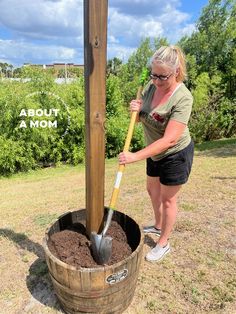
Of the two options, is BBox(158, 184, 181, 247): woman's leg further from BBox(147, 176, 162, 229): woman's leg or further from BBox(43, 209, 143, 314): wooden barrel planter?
BBox(43, 209, 143, 314): wooden barrel planter

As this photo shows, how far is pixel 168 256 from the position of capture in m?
3.23

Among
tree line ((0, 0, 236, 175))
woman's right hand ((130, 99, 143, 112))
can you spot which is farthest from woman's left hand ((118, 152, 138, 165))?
tree line ((0, 0, 236, 175))

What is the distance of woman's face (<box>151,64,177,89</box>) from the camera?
241cm

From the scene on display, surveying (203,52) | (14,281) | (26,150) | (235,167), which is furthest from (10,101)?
(203,52)

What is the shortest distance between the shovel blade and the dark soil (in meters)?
0.04

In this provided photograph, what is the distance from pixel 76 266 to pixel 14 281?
96 centimetres

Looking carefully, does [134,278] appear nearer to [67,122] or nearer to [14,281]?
[14,281]

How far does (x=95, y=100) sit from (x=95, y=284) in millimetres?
1208

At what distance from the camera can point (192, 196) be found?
4.73m

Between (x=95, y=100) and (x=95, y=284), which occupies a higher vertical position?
(x=95, y=100)

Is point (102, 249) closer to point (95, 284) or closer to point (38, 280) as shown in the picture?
point (95, 284)

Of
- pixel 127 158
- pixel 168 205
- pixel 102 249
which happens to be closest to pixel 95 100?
pixel 127 158

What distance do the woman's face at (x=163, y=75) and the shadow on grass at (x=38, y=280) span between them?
188 centimetres

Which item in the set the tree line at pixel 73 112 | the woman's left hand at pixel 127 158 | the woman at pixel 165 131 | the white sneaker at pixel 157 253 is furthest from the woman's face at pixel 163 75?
the tree line at pixel 73 112
